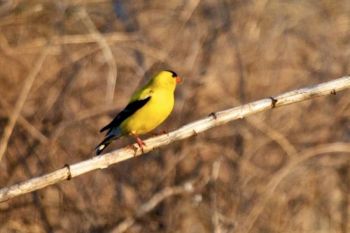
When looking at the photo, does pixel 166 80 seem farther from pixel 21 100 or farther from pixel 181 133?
pixel 21 100

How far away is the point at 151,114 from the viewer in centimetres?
452

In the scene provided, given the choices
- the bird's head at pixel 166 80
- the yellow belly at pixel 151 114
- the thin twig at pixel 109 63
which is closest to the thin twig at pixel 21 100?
the thin twig at pixel 109 63

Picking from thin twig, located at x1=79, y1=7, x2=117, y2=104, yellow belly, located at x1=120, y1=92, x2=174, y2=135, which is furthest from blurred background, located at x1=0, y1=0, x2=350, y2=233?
yellow belly, located at x1=120, y1=92, x2=174, y2=135

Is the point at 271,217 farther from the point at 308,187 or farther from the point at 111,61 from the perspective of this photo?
the point at 111,61

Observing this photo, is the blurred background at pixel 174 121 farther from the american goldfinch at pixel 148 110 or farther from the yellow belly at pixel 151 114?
the yellow belly at pixel 151 114

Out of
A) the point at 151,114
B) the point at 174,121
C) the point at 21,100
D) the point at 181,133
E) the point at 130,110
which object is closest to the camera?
the point at 181,133

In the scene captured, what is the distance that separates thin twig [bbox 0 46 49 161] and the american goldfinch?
201 centimetres

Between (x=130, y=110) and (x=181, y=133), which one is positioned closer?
(x=181, y=133)

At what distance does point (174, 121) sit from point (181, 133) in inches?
131

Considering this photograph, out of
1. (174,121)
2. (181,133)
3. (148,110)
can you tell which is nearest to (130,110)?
(148,110)

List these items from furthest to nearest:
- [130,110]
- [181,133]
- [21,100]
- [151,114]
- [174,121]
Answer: [174,121]
[21,100]
[130,110]
[151,114]
[181,133]

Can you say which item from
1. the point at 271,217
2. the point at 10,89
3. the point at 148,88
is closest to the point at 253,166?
the point at 271,217

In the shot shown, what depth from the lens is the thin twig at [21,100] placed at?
667 centimetres

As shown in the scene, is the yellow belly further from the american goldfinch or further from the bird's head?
the bird's head
